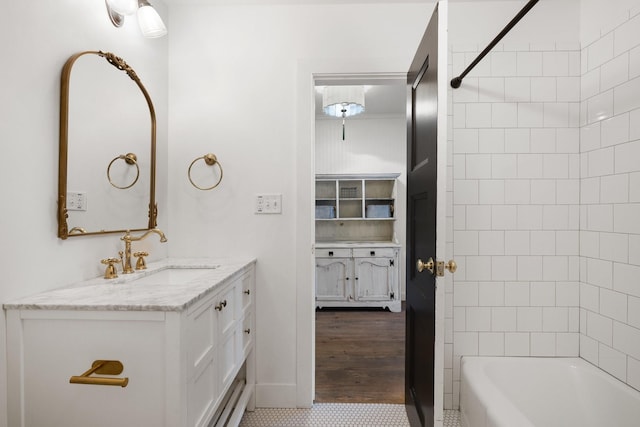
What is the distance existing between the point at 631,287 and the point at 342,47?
1872mm

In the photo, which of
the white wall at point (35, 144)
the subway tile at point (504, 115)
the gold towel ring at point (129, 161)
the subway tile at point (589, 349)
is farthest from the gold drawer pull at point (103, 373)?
the subway tile at point (589, 349)

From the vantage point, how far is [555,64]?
1797 mm

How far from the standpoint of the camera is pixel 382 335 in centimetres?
311

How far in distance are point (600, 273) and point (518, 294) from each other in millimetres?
384

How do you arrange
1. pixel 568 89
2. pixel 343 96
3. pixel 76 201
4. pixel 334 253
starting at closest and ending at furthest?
pixel 76 201
pixel 568 89
pixel 343 96
pixel 334 253

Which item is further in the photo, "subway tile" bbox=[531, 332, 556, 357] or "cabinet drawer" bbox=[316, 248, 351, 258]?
"cabinet drawer" bbox=[316, 248, 351, 258]

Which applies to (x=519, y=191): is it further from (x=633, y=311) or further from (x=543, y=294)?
(x=633, y=311)

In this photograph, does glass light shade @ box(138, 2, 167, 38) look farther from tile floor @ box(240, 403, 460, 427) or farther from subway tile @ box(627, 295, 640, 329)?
subway tile @ box(627, 295, 640, 329)

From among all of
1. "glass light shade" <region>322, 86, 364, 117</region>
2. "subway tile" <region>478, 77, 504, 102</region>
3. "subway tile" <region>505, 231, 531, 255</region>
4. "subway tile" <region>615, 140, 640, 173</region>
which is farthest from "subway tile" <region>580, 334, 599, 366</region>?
"glass light shade" <region>322, 86, 364, 117</region>

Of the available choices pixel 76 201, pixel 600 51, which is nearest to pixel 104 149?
pixel 76 201

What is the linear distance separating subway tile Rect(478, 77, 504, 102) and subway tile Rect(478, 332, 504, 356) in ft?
4.27

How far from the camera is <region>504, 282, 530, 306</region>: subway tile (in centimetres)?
183

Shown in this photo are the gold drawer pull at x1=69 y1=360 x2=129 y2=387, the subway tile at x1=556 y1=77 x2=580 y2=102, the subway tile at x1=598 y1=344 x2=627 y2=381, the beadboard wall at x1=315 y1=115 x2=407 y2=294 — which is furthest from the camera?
the beadboard wall at x1=315 y1=115 x2=407 y2=294

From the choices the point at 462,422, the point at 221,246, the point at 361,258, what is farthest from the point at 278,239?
the point at 361,258
